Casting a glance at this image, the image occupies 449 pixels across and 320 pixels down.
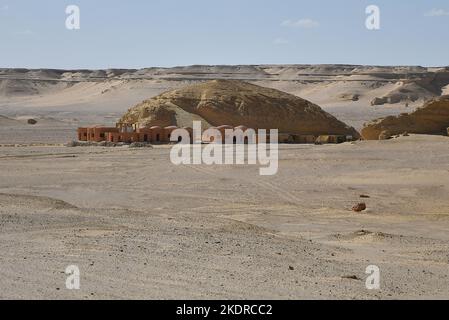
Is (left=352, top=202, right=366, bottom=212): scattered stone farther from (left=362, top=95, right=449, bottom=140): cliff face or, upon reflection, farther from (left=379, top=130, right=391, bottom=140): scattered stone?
(left=362, top=95, right=449, bottom=140): cliff face

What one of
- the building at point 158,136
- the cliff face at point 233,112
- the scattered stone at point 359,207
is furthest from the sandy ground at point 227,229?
the cliff face at point 233,112

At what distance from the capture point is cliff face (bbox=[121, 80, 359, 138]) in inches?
1810

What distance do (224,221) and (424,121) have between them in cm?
2482

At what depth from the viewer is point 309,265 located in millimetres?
10641

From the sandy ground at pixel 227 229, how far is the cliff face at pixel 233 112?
1512 cm

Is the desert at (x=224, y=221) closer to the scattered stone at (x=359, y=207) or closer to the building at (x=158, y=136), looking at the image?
the scattered stone at (x=359, y=207)

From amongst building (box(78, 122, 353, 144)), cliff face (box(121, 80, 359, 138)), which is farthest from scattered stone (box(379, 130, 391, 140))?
cliff face (box(121, 80, 359, 138))

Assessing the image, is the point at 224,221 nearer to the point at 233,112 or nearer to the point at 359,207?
the point at 359,207

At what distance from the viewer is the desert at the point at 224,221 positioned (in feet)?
29.7

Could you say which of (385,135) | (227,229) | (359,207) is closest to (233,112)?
(385,135)

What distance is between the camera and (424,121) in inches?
1494

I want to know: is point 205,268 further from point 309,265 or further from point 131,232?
point 131,232

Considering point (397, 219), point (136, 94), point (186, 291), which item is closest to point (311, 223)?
point (397, 219)

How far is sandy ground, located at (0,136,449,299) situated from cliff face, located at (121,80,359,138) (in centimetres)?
1512
